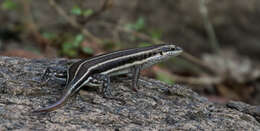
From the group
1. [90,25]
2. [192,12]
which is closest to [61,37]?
[90,25]

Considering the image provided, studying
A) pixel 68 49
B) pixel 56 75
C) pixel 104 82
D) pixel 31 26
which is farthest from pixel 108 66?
pixel 31 26

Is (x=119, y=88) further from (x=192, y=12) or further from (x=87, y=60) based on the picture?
(x=192, y=12)

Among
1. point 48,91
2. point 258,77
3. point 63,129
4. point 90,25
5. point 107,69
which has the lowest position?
point 63,129

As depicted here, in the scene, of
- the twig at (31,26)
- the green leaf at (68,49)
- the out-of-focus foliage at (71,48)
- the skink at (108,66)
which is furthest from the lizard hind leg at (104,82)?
the twig at (31,26)

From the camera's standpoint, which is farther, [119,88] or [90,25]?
[90,25]

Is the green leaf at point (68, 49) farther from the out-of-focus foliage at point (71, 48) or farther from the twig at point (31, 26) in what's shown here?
the twig at point (31, 26)

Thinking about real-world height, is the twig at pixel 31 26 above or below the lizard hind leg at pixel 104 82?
above

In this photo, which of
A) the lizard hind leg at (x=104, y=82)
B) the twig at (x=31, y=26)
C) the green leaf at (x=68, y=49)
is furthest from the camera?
the twig at (x=31, y=26)

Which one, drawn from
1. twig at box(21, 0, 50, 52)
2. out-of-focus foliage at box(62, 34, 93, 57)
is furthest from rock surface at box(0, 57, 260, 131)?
twig at box(21, 0, 50, 52)
